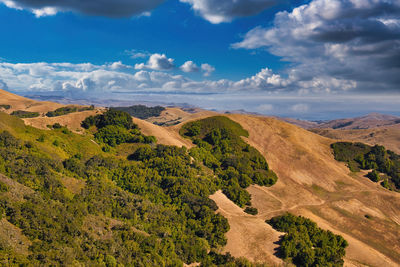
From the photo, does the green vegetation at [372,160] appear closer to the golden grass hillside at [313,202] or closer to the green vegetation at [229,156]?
the golden grass hillside at [313,202]

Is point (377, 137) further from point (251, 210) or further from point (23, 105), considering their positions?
point (23, 105)

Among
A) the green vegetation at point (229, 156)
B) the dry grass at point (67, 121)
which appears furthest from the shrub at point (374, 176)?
the dry grass at point (67, 121)

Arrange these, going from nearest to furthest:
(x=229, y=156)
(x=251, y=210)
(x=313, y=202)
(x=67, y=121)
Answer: (x=251, y=210)
(x=313, y=202)
(x=229, y=156)
(x=67, y=121)

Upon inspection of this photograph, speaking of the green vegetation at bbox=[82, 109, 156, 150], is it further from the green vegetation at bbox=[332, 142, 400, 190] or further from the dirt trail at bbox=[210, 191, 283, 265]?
the green vegetation at bbox=[332, 142, 400, 190]

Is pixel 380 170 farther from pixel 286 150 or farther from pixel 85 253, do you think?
pixel 85 253

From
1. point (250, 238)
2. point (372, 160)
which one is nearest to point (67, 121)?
point (250, 238)

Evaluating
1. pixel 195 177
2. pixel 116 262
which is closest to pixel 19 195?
pixel 116 262
